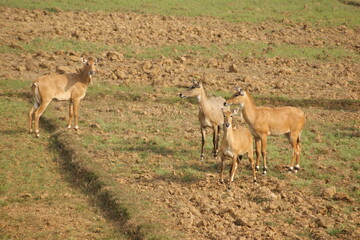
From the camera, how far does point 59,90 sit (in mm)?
20406

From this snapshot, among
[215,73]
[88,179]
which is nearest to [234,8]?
[215,73]

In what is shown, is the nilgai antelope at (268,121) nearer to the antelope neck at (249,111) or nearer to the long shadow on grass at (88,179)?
the antelope neck at (249,111)

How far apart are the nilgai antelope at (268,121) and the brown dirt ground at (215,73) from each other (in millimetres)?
1295

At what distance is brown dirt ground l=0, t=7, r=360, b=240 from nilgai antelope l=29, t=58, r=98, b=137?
4.93m

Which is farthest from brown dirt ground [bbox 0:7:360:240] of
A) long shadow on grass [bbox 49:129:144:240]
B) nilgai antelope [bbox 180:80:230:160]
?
nilgai antelope [bbox 180:80:230:160]

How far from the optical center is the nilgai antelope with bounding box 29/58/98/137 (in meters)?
20.0

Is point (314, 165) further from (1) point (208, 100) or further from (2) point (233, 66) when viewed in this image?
(2) point (233, 66)

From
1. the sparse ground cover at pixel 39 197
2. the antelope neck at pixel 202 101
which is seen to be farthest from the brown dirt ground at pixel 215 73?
the antelope neck at pixel 202 101

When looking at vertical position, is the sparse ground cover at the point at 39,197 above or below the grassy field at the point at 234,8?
below

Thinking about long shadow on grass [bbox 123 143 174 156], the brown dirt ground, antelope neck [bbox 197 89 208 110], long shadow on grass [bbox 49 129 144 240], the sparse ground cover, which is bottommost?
the sparse ground cover

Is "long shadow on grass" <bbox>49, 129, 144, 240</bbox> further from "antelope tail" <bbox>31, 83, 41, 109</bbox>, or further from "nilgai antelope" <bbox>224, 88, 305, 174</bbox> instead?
"nilgai antelope" <bbox>224, 88, 305, 174</bbox>

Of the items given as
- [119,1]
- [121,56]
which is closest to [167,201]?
[121,56]

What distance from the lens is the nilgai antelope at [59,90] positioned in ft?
65.5

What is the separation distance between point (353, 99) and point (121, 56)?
1121cm
